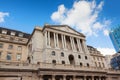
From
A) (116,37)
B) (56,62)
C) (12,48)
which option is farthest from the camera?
(116,37)

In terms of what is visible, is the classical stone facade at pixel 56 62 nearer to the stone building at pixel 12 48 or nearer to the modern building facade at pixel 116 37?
the stone building at pixel 12 48

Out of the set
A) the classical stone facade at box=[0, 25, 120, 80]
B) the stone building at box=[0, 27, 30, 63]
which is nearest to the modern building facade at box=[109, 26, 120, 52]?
the classical stone facade at box=[0, 25, 120, 80]

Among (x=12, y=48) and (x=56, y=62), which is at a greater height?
(x=12, y=48)

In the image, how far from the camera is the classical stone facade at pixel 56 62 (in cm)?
2148

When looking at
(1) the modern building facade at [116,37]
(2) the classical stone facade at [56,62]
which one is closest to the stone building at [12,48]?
(2) the classical stone facade at [56,62]

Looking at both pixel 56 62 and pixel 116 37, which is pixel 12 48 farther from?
pixel 116 37

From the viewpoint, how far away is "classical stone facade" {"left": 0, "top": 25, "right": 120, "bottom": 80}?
21.5 m

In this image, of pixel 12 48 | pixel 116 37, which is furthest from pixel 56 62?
pixel 116 37

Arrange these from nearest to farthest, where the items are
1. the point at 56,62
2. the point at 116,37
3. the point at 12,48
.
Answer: the point at 56,62 < the point at 12,48 < the point at 116,37

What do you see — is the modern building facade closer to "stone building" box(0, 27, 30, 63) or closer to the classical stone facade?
the classical stone facade

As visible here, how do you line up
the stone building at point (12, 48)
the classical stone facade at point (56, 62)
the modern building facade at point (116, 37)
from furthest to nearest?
the modern building facade at point (116, 37) → the stone building at point (12, 48) → the classical stone facade at point (56, 62)

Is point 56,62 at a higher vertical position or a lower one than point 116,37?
lower

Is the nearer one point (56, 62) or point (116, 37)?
point (56, 62)

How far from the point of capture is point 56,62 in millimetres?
29750
